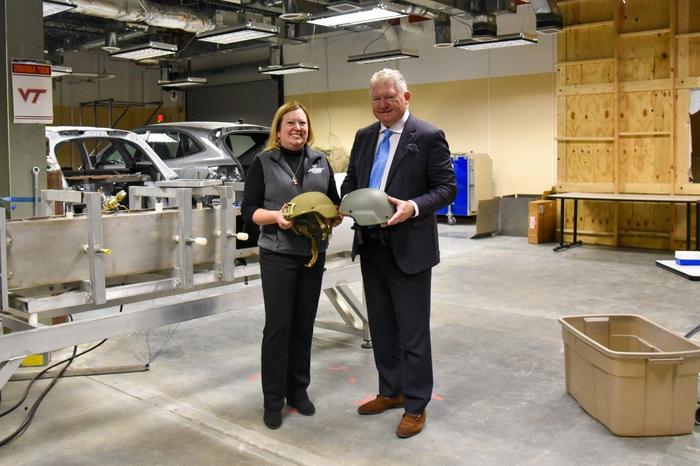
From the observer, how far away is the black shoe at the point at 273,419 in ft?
10.5

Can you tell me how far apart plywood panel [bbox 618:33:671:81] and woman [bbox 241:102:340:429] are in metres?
6.80

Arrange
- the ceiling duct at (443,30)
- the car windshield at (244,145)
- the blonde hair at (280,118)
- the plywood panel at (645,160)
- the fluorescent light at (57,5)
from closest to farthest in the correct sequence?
1. the blonde hair at (280,118)
2. the fluorescent light at (57,5)
3. the car windshield at (244,145)
4. the plywood panel at (645,160)
5. the ceiling duct at (443,30)

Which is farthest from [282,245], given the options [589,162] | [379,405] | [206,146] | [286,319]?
[589,162]

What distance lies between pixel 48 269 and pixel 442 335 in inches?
113

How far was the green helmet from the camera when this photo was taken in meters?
2.96

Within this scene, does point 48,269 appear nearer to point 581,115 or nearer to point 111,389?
point 111,389

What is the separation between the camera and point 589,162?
359 inches

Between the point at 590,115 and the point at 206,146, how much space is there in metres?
5.09

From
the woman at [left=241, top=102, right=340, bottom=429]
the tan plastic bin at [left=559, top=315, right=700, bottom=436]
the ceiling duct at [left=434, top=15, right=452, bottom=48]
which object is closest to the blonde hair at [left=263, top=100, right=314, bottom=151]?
the woman at [left=241, top=102, right=340, bottom=429]

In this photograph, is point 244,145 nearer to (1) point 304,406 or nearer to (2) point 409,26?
(2) point 409,26

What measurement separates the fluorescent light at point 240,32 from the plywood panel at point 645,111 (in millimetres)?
4676

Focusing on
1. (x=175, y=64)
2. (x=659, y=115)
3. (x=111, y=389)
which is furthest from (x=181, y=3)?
(x=111, y=389)

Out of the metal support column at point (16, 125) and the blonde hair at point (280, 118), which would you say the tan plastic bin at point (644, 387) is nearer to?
the blonde hair at point (280, 118)

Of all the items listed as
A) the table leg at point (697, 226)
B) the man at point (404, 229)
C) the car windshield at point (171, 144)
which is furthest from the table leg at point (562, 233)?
the man at point (404, 229)
